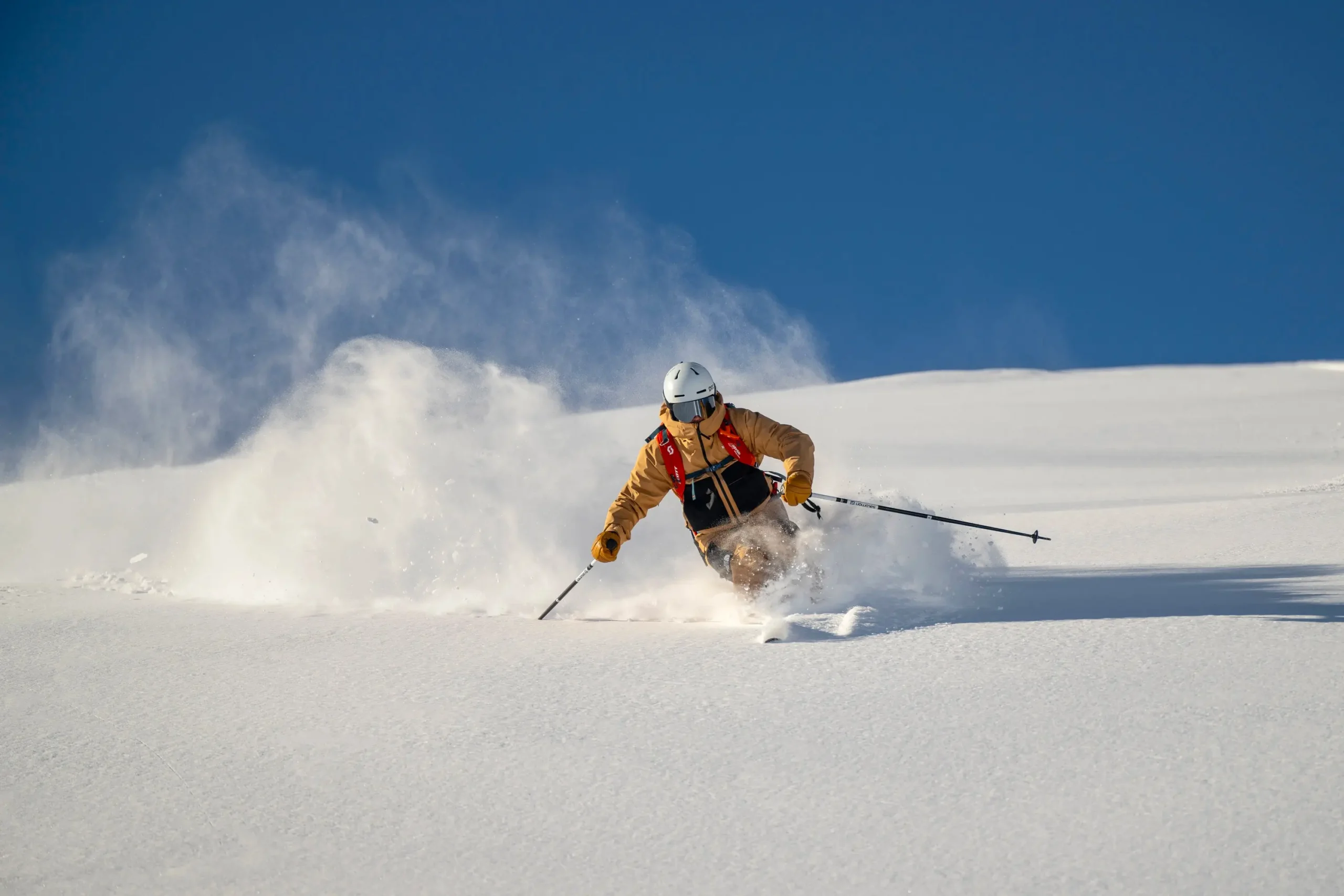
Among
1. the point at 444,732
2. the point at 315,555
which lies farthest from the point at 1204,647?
the point at 315,555

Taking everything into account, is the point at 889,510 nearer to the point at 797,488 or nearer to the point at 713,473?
the point at 797,488

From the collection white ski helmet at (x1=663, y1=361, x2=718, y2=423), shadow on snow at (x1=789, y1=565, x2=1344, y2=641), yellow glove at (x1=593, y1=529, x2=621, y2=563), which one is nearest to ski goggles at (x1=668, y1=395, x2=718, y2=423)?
white ski helmet at (x1=663, y1=361, x2=718, y2=423)

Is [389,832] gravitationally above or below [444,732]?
below

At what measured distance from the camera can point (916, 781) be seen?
2.92 meters

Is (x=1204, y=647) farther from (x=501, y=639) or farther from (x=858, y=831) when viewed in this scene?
(x=501, y=639)

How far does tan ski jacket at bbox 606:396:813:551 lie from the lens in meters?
5.95

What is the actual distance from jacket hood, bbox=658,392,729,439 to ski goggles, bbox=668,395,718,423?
26 millimetres

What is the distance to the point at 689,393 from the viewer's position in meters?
5.82

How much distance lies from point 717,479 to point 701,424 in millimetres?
370

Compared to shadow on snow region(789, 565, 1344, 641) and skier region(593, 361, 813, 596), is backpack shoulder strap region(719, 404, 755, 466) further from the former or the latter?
shadow on snow region(789, 565, 1344, 641)

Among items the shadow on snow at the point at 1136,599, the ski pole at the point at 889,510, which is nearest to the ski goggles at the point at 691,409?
the ski pole at the point at 889,510

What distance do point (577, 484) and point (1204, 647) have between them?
17.0 feet

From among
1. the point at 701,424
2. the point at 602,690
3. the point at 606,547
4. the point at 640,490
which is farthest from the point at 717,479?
the point at 602,690

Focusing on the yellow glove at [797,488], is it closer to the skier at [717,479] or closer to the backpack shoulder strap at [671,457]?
the skier at [717,479]
